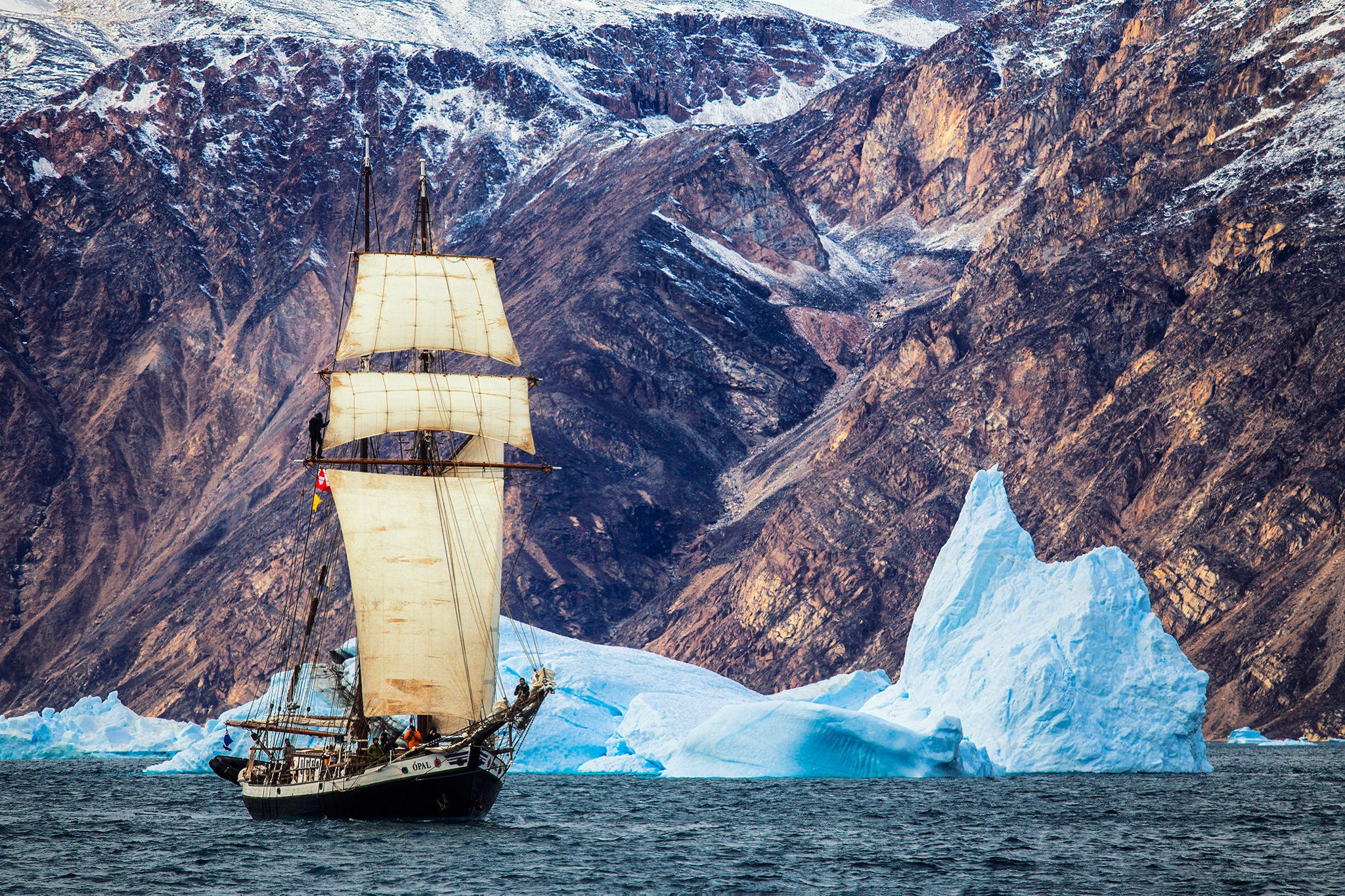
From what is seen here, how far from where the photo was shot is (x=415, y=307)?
78625 millimetres

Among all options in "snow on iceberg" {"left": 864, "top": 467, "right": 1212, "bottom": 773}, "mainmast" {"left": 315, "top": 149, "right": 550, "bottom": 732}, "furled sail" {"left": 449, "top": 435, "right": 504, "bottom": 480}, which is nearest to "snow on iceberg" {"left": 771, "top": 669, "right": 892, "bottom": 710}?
"snow on iceberg" {"left": 864, "top": 467, "right": 1212, "bottom": 773}

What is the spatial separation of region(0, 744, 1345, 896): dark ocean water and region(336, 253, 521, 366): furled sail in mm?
22452

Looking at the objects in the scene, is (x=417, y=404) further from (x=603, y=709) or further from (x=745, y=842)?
(x=603, y=709)

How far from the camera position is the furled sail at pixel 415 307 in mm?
78312

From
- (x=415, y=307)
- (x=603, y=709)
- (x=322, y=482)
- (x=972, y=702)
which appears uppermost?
(x=415, y=307)

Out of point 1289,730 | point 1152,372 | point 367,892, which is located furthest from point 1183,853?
point 1152,372

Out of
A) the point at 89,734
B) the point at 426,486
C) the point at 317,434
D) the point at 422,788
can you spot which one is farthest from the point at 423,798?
the point at 89,734

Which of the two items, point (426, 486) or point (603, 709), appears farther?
point (603, 709)

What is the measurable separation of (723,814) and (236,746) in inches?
2083

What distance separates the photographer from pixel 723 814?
70562mm

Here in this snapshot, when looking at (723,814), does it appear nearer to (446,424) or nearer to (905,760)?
(905,760)

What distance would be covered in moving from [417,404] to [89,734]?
9052 cm

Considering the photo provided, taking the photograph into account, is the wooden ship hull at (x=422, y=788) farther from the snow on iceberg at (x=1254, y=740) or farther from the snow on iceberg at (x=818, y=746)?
the snow on iceberg at (x=1254, y=740)

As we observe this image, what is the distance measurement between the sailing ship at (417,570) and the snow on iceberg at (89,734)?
72809mm
